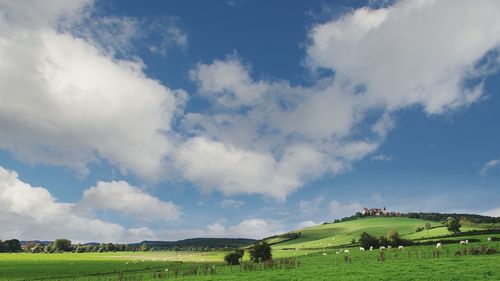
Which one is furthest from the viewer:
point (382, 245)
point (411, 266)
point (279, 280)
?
point (382, 245)

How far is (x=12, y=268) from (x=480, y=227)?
13466cm

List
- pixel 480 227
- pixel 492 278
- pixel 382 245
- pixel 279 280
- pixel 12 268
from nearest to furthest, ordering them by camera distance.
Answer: pixel 492 278 → pixel 279 280 → pixel 12 268 → pixel 382 245 → pixel 480 227

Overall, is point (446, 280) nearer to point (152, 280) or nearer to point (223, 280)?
point (223, 280)

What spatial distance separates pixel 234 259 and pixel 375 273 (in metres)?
47.9

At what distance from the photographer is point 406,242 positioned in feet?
338

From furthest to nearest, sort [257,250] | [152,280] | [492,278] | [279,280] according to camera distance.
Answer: [257,250]
[152,280]
[279,280]
[492,278]

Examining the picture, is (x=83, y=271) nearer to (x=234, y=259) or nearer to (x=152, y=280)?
(x=234, y=259)

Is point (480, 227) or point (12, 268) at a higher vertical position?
point (480, 227)

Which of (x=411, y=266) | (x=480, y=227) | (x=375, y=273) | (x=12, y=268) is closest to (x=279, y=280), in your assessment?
(x=375, y=273)

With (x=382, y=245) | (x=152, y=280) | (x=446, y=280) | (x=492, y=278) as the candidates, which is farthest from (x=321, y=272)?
(x=382, y=245)

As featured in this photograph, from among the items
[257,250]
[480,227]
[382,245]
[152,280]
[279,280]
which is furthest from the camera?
[480,227]

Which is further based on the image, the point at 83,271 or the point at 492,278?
the point at 83,271

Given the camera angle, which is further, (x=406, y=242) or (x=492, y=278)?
(x=406, y=242)

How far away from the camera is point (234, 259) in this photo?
8694 cm
